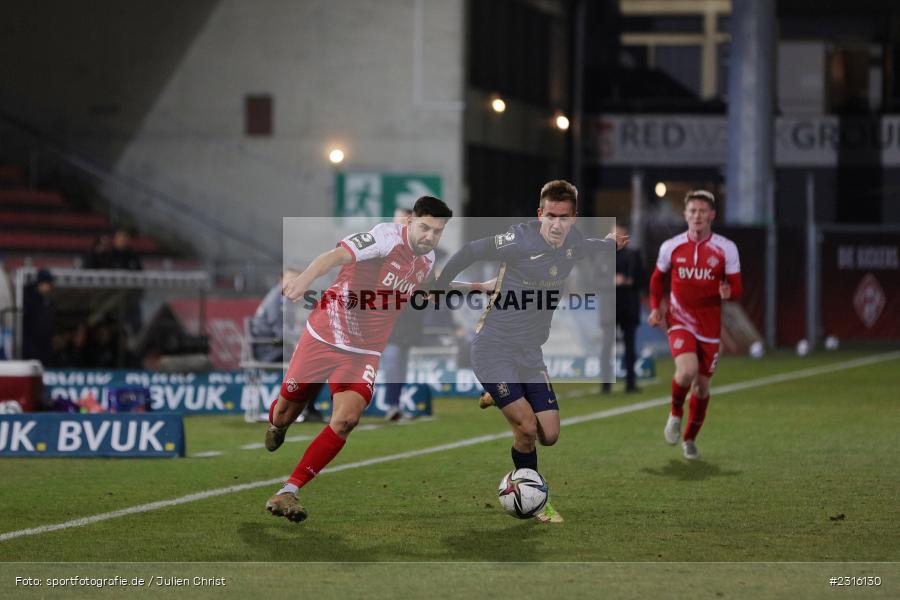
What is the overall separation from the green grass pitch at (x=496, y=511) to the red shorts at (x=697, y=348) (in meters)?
0.80

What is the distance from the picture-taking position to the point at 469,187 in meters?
37.8

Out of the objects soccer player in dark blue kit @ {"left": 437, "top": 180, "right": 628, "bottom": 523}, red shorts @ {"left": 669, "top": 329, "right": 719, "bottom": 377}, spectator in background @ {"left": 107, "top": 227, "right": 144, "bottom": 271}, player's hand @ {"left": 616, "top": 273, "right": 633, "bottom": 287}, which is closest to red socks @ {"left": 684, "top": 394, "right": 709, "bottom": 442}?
red shorts @ {"left": 669, "top": 329, "right": 719, "bottom": 377}

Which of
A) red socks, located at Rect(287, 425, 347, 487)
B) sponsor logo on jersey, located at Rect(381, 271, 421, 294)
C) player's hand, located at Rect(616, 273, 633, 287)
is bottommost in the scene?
red socks, located at Rect(287, 425, 347, 487)

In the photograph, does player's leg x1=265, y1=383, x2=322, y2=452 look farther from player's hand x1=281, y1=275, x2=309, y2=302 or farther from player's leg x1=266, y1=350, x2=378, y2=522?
player's hand x1=281, y1=275, x2=309, y2=302

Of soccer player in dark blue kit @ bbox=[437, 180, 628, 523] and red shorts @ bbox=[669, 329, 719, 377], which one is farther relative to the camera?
red shorts @ bbox=[669, 329, 719, 377]

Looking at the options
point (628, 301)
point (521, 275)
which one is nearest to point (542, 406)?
point (521, 275)

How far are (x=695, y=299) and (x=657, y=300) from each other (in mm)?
335

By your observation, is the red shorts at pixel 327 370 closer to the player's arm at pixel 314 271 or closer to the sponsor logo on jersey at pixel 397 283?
the sponsor logo on jersey at pixel 397 283

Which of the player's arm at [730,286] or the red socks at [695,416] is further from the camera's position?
the red socks at [695,416]

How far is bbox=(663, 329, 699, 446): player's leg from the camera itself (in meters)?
13.8

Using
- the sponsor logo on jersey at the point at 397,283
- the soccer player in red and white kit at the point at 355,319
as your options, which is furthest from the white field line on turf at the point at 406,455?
the sponsor logo on jersey at the point at 397,283

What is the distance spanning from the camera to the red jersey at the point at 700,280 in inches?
547

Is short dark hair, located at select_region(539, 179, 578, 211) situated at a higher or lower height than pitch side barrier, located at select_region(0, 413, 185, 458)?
higher

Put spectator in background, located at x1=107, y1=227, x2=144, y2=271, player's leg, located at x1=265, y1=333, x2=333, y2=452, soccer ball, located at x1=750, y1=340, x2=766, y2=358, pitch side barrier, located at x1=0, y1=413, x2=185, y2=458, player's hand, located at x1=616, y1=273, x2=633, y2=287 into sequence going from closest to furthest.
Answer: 1. player's leg, located at x1=265, y1=333, x2=333, y2=452
2. pitch side barrier, located at x1=0, y1=413, x2=185, y2=458
3. player's hand, located at x1=616, y1=273, x2=633, y2=287
4. spectator in background, located at x1=107, y1=227, x2=144, y2=271
5. soccer ball, located at x1=750, y1=340, x2=766, y2=358
